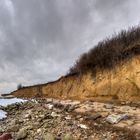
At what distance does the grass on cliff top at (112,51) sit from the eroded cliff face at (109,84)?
344 millimetres

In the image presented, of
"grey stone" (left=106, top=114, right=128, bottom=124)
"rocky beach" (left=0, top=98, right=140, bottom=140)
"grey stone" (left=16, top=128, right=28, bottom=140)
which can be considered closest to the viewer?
"rocky beach" (left=0, top=98, right=140, bottom=140)

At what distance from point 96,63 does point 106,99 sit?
2.58 meters

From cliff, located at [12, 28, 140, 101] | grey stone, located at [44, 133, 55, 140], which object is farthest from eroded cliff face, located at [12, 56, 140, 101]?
grey stone, located at [44, 133, 55, 140]

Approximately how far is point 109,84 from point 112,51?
5.52 ft

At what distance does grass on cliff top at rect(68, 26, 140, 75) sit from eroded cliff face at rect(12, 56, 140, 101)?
0.34m

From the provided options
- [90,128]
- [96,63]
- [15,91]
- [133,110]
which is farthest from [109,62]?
[15,91]

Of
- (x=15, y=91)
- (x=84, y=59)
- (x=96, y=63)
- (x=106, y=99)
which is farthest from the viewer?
(x=15, y=91)

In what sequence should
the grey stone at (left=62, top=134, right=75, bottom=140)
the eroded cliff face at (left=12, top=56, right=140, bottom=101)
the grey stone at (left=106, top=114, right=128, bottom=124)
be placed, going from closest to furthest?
1. the grey stone at (left=62, top=134, right=75, bottom=140)
2. the grey stone at (left=106, top=114, right=128, bottom=124)
3. the eroded cliff face at (left=12, top=56, right=140, bottom=101)

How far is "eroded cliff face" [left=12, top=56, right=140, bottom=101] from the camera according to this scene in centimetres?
1212

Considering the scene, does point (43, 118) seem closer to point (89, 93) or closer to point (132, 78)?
point (132, 78)

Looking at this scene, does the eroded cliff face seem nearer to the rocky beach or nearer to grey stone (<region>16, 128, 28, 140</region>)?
the rocky beach

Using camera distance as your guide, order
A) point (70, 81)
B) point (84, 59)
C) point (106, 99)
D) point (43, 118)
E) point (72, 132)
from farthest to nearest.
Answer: point (70, 81)
point (84, 59)
point (106, 99)
point (43, 118)
point (72, 132)

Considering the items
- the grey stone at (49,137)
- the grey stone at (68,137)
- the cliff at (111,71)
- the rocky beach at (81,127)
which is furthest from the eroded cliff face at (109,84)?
the grey stone at (49,137)

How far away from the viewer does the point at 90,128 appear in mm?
7930
